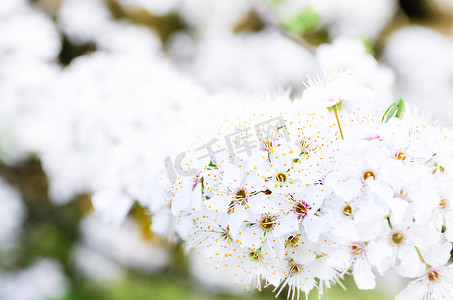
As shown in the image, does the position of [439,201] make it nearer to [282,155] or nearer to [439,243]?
[439,243]

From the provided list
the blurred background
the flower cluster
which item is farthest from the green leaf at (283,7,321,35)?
the flower cluster

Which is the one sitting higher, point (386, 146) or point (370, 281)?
point (386, 146)

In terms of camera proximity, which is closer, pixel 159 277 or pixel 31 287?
pixel 31 287

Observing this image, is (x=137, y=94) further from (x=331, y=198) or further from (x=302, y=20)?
(x=331, y=198)

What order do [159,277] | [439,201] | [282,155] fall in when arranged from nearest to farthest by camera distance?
1. [439,201]
2. [282,155]
3. [159,277]

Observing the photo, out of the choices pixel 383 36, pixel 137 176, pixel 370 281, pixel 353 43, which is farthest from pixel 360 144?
pixel 383 36

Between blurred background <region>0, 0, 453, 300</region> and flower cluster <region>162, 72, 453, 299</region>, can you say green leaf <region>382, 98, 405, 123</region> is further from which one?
blurred background <region>0, 0, 453, 300</region>

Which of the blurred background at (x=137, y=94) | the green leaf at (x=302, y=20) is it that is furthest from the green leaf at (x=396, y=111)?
the green leaf at (x=302, y=20)
